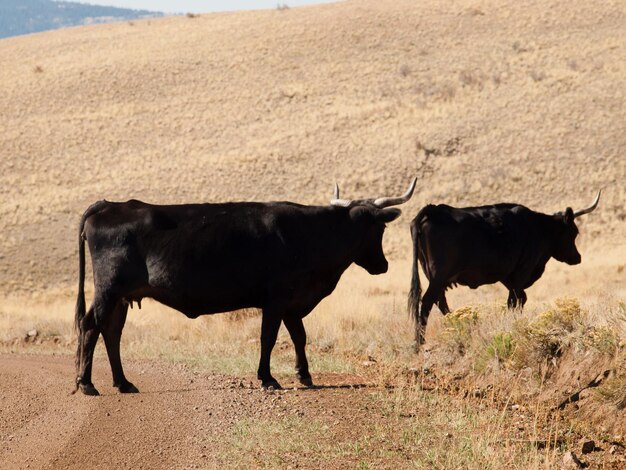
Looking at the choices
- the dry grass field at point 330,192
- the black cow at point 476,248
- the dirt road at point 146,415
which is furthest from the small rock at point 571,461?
the black cow at point 476,248

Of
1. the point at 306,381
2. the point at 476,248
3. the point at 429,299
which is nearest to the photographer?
the point at 306,381

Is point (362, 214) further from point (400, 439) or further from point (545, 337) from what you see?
point (400, 439)

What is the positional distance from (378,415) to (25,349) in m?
10.6

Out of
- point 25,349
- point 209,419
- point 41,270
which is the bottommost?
point 41,270

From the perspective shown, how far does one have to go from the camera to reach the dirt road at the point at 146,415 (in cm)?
790

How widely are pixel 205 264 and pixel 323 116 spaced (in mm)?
48507

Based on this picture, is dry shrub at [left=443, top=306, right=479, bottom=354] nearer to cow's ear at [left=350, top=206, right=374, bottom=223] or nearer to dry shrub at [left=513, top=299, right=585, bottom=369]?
dry shrub at [left=513, top=299, right=585, bottom=369]

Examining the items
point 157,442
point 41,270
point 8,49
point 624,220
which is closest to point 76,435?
point 157,442

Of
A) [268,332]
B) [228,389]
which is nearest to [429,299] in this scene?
[268,332]

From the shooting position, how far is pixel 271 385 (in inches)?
429

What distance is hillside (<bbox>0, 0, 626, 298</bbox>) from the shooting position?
4522 centimetres

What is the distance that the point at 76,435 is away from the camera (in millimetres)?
8586

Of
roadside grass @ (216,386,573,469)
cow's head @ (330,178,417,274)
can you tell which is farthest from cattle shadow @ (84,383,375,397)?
cow's head @ (330,178,417,274)

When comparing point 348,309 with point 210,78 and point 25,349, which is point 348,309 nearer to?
point 25,349
